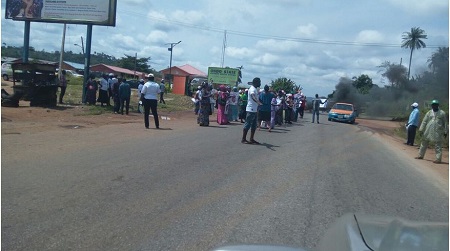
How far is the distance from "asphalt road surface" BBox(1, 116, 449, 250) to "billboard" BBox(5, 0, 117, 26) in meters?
12.4

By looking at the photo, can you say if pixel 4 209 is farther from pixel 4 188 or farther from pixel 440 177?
pixel 440 177

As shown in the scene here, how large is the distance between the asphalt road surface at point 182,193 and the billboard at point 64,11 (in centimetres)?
1242

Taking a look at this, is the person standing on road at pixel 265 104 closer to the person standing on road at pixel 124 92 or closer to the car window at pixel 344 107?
the person standing on road at pixel 124 92

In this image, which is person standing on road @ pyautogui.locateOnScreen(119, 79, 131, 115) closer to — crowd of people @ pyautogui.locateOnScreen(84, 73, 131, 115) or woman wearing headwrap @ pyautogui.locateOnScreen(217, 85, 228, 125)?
crowd of people @ pyautogui.locateOnScreen(84, 73, 131, 115)

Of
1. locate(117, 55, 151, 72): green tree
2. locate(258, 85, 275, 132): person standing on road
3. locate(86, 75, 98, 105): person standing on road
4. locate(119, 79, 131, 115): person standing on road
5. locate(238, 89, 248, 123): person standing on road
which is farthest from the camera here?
locate(117, 55, 151, 72): green tree

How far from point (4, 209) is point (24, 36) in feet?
67.7

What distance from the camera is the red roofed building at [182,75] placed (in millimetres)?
44906

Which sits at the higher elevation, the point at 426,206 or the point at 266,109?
the point at 266,109

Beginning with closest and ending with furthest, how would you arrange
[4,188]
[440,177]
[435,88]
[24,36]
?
[4,188] < [440,177] < [435,88] < [24,36]

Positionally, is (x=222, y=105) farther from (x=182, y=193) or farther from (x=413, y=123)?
(x=182, y=193)

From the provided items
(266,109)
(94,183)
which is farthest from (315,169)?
(266,109)

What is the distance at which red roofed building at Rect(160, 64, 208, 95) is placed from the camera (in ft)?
147

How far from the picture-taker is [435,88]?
21.1 m

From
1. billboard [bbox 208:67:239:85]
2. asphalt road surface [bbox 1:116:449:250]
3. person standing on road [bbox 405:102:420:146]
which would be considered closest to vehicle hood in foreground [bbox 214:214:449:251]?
asphalt road surface [bbox 1:116:449:250]
